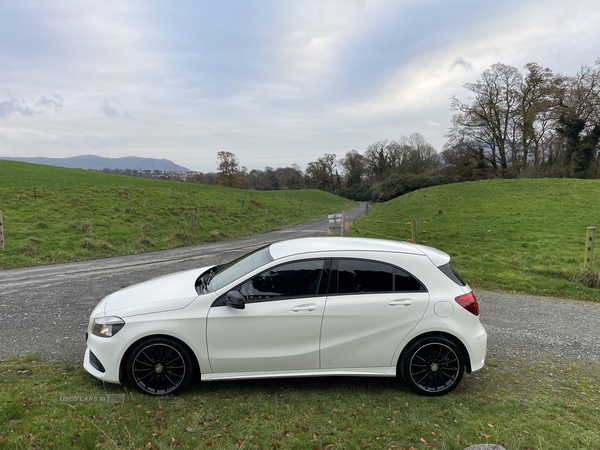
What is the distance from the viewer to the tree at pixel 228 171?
72188 mm

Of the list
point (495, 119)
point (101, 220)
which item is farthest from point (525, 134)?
point (101, 220)

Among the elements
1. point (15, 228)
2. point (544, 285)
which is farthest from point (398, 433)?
point (15, 228)

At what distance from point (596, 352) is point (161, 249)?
1431 centimetres

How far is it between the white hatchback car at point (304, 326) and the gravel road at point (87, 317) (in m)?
1.43

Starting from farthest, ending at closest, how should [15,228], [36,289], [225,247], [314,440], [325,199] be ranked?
[325,199] → [225,247] → [15,228] → [36,289] → [314,440]

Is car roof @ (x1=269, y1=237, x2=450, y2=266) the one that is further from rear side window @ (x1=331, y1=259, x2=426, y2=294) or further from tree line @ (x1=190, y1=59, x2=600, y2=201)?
tree line @ (x1=190, y1=59, x2=600, y2=201)

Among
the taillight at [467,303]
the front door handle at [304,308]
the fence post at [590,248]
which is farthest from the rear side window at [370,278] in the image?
the fence post at [590,248]

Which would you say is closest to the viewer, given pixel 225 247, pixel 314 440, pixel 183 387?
pixel 314 440

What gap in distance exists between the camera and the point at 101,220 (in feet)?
58.4

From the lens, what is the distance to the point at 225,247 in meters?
15.9

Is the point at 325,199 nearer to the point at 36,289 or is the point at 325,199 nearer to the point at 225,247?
the point at 225,247

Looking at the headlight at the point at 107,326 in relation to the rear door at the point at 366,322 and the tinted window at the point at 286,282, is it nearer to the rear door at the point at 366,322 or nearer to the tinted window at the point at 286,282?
the tinted window at the point at 286,282

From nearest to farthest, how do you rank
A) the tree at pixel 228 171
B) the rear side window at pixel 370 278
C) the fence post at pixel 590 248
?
the rear side window at pixel 370 278 < the fence post at pixel 590 248 < the tree at pixel 228 171

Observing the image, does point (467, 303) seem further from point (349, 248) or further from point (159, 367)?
point (159, 367)
